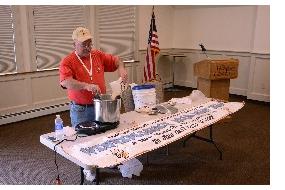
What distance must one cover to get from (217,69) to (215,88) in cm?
30

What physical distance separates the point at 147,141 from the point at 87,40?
906mm

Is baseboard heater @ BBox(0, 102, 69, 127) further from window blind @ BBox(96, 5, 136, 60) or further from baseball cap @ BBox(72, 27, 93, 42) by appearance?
baseball cap @ BBox(72, 27, 93, 42)

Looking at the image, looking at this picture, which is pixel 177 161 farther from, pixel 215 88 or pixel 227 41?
pixel 227 41

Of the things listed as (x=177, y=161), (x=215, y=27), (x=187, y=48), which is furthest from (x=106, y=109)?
(x=187, y=48)

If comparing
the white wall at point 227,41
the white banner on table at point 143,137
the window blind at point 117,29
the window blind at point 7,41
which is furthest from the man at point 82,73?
the white wall at point 227,41

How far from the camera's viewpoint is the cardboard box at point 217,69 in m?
4.04

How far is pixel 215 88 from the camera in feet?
13.8

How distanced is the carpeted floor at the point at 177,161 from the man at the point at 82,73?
74cm

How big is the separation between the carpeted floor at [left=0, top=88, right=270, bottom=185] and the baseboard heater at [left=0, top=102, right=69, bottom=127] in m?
0.14

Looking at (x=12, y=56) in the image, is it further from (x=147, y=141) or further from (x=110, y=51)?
(x=147, y=141)

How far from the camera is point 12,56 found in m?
4.30

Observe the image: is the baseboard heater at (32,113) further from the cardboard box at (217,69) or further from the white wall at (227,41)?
the cardboard box at (217,69)
